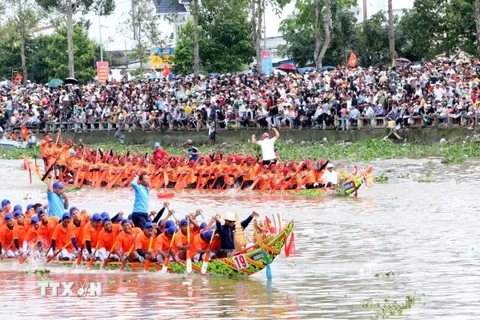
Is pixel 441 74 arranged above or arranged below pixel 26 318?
above

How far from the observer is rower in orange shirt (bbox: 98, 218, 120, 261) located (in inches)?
644

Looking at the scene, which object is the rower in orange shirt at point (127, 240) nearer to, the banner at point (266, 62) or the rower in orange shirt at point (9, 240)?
the rower in orange shirt at point (9, 240)

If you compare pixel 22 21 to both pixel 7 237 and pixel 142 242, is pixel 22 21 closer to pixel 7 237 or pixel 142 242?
pixel 7 237

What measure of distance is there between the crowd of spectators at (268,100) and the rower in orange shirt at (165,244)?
18.1 meters

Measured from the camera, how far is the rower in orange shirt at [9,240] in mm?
17531

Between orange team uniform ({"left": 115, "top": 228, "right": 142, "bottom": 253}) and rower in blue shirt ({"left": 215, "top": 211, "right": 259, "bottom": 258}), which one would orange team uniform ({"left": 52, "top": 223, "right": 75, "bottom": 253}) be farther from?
rower in blue shirt ({"left": 215, "top": 211, "right": 259, "bottom": 258})

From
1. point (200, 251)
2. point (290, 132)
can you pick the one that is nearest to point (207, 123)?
point (290, 132)

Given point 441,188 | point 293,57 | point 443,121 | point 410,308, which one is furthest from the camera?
point 293,57

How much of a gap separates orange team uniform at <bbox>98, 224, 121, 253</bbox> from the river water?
406 mm

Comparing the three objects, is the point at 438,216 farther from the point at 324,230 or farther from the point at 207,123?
the point at 207,123

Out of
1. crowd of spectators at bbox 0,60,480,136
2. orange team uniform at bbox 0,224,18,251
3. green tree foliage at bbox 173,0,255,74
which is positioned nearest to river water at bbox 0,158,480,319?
orange team uniform at bbox 0,224,18,251

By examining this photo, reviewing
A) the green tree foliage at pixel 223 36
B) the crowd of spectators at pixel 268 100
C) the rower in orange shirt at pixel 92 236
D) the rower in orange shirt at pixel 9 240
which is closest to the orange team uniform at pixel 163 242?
the rower in orange shirt at pixel 92 236

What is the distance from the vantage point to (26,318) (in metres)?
13.0

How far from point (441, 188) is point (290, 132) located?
11.6 m
